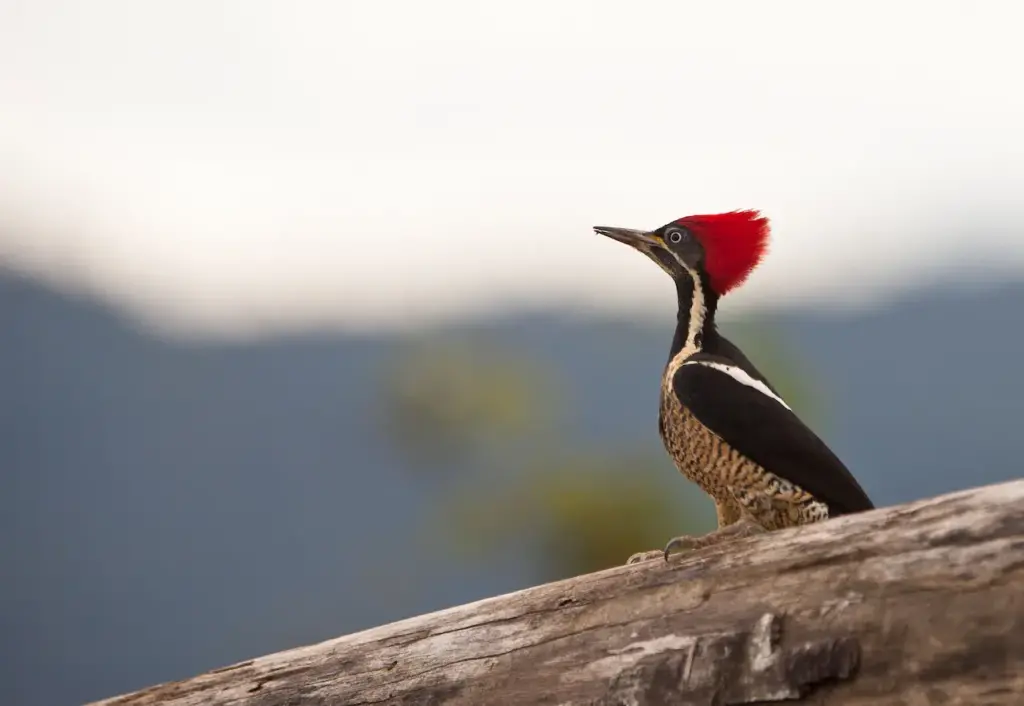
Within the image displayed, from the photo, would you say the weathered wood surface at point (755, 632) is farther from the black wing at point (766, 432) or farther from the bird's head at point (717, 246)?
the bird's head at point (717, 246)

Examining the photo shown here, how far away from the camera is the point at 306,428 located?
10.5 m

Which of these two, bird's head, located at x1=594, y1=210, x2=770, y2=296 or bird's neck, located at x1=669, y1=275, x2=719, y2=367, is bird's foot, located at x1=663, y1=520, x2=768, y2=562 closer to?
bird's neck, located at x1=669, y1=275, x2=719, y2=367

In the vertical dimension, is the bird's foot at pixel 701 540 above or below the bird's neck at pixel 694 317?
below

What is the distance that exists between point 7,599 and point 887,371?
25.2 ft

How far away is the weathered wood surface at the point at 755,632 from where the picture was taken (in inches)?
57.4

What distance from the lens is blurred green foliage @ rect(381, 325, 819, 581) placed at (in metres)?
7.55

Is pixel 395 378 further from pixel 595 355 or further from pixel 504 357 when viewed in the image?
pixel 595 355

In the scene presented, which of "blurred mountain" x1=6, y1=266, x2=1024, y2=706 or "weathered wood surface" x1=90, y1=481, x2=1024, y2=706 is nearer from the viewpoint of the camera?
"weathered wood surface" x1=90, y1=481, x2=1024, y2=706

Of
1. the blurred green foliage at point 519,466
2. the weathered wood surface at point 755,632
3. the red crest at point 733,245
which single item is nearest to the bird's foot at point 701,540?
the weathered wood surface at point 755,632

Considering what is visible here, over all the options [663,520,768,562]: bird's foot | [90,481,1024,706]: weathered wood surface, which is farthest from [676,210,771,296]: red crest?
[90,481,1024,706]: weathered wood surface

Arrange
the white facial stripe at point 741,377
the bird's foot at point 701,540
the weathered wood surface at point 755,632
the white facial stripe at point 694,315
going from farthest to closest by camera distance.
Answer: the white facial stripe at point 694,315 → the white facial stripe at point 741,377 → the bird's foot at point 701,540 → the weathered wood surface at point 755,632

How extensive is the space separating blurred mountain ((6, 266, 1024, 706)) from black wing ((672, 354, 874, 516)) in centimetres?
525

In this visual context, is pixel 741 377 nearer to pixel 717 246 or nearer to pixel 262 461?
pixel 717 246

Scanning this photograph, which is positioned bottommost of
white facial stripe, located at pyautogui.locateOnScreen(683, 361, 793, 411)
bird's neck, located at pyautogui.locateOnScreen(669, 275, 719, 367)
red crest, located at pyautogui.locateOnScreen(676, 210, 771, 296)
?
white facial stripe, located at pyautogui.locateOnScreen(683, 361, 793, 411)
